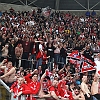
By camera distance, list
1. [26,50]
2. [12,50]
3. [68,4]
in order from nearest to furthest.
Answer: [12,50] < [26,50] < [68,4]

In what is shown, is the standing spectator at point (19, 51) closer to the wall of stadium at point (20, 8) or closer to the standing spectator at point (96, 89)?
the standing spectator at point (96, 89)

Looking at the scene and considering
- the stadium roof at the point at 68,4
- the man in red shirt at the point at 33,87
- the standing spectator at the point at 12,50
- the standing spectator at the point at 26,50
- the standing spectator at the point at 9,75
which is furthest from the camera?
the stadium roof at the point at 68,4

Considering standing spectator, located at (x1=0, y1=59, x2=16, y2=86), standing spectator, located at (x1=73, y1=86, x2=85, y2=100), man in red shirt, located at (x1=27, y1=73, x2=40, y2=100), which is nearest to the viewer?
man in red shirt, located at (x1=27, y1=73, x2=40, y2=100)

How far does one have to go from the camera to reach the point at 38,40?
14297 mm

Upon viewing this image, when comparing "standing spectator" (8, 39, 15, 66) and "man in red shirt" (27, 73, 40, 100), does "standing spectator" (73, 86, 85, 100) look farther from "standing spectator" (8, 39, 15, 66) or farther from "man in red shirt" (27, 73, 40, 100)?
"standing spectator" (8, 39, 15, 66)

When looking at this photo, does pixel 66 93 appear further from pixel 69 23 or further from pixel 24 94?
pixel 69 23

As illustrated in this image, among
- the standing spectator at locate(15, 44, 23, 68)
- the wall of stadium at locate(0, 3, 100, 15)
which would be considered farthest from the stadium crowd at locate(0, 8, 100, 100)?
the wall of stadium at locate(0, 3, 100, 15)

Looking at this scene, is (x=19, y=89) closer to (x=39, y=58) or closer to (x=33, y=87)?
(x=33, y=87)

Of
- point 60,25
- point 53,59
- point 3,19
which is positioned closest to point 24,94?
point 53,59

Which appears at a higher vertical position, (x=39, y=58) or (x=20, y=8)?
(x=20, y=8)

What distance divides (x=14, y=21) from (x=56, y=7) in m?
10.9

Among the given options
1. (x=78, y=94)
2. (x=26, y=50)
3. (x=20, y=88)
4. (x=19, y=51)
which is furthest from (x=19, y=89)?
(x=26, y=50)

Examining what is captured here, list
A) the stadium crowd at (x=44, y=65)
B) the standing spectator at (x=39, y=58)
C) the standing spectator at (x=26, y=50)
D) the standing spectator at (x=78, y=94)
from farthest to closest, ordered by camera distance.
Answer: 1. the standing spectator at (x=39, y=58)
2. the standing spectator at (x=26, y=50)
3. the standing spectator at (x=78, y=94)
4. the stadium crowd at (x=44, y=65)

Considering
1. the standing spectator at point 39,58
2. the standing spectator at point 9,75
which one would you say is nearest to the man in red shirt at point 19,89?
the standing spectator at point 9,75
